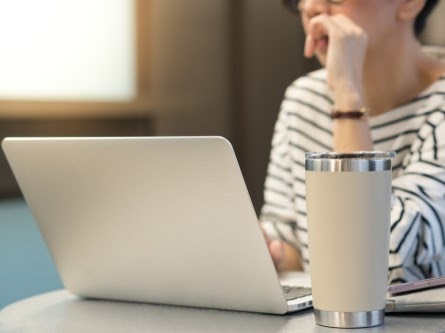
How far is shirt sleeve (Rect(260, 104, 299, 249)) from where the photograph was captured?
5.50 ft

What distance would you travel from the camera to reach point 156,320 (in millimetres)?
942

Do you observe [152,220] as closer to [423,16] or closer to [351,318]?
[351,318]

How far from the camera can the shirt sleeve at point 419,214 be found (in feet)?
4.32

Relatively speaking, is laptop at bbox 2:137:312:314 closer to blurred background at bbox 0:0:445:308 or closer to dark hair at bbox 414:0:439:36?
dark hair at bbox 414:0:439:36

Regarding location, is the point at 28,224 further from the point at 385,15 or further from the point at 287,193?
the point at 385,15

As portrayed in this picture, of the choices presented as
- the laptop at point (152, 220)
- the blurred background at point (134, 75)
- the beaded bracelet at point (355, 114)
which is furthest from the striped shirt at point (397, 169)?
the blurred background at point (134, 75)

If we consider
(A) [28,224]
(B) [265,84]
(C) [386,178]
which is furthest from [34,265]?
(C) [386,178]

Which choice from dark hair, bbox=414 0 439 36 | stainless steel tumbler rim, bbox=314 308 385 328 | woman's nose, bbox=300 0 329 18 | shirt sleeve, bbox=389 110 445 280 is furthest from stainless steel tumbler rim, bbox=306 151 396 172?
dark hair, bbox=414 0 439 36

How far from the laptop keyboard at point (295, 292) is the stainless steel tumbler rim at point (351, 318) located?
0.09 m

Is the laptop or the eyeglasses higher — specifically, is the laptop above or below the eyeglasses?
below

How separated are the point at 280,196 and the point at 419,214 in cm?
46

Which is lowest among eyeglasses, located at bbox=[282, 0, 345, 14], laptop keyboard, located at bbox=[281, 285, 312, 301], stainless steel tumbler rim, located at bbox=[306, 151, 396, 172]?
laptop keyboard, located at bbox=[281, 285, 312, 301]

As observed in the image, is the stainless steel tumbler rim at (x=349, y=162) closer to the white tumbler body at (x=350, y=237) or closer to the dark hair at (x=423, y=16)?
the white tumbler body at (x=350, y=237)

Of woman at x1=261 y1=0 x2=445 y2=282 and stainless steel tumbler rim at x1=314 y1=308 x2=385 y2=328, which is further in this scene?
woman at x1=261 y1=0 x2=445 y2=282
